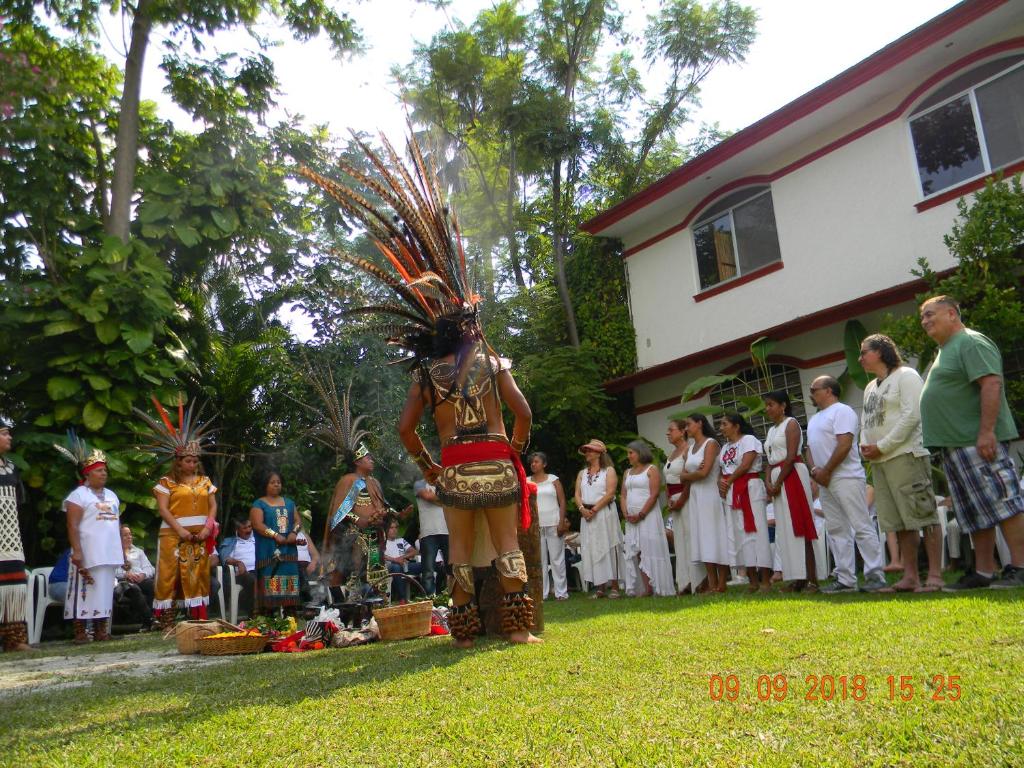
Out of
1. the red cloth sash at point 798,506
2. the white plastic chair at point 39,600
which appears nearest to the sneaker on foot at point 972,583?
the red cloth sash at point 798,506

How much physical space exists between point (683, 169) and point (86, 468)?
10041 millimetres

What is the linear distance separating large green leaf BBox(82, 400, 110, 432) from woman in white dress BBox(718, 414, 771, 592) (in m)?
7.68

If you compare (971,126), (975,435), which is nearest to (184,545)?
(975,435)

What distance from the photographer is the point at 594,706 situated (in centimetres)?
288

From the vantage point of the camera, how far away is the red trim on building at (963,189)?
33.7ft

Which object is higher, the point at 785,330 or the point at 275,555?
the point at 785,330

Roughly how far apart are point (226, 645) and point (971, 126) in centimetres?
1082

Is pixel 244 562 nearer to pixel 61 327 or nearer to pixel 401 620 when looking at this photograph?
pixel 61 327

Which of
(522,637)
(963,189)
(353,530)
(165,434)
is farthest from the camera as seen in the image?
(963,189)

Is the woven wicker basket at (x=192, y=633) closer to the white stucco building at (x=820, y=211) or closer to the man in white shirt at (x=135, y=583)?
the man in white shirt at (x=135, y=583)

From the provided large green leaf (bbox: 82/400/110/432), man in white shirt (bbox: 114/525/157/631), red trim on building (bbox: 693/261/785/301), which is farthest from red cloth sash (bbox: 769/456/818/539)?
large green leaf (bbox: 82/400/110/432)

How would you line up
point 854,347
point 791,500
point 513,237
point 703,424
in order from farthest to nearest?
point 513,237, point 854,347, point 703,424, point 791,500

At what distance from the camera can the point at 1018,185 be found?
929 cm

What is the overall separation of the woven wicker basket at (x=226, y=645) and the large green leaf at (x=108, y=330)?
240 inches
